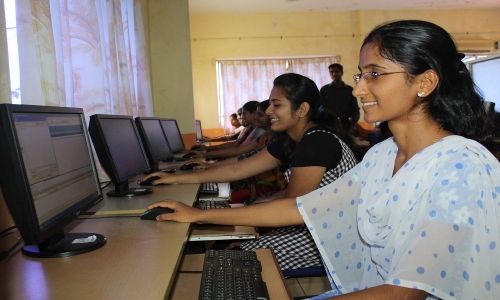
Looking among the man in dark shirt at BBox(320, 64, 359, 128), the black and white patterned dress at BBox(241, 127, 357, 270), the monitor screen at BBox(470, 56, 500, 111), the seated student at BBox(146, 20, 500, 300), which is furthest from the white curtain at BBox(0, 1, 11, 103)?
the man in dark shirt at BBox(320, 64, 359, 128)

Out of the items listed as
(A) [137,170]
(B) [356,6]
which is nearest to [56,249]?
(A) [137,170]

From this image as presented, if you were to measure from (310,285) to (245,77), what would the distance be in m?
5.94

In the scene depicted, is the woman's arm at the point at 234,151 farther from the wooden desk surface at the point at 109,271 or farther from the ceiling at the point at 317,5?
the ceiling at the point at 317,5

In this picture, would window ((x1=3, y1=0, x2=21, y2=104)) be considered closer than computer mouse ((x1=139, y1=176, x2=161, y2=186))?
Yes

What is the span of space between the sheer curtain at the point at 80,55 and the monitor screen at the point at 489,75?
10.6 ft

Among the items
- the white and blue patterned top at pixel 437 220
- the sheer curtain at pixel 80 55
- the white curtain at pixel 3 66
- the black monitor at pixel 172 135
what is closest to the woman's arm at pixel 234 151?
the black monitor at pixel 172 135

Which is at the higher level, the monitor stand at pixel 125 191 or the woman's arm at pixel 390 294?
the monitor stand at pixel 125 191

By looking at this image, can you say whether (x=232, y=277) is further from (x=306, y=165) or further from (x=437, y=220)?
(x=306, y=165)

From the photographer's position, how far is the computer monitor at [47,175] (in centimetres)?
89

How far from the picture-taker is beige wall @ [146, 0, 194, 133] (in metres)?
4.70

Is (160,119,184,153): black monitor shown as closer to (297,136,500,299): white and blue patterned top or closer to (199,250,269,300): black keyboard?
(199,250,269,300): black keyboard

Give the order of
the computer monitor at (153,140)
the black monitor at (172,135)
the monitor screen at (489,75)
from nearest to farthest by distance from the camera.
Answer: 1. the computer monitor at (153,140)
2. the black monitor at (172,135)
3. the monitor screen at (489,75)

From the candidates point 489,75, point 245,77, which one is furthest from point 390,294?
point 245,77

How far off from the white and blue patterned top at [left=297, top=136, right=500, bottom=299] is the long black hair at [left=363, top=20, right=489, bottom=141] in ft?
0.22
